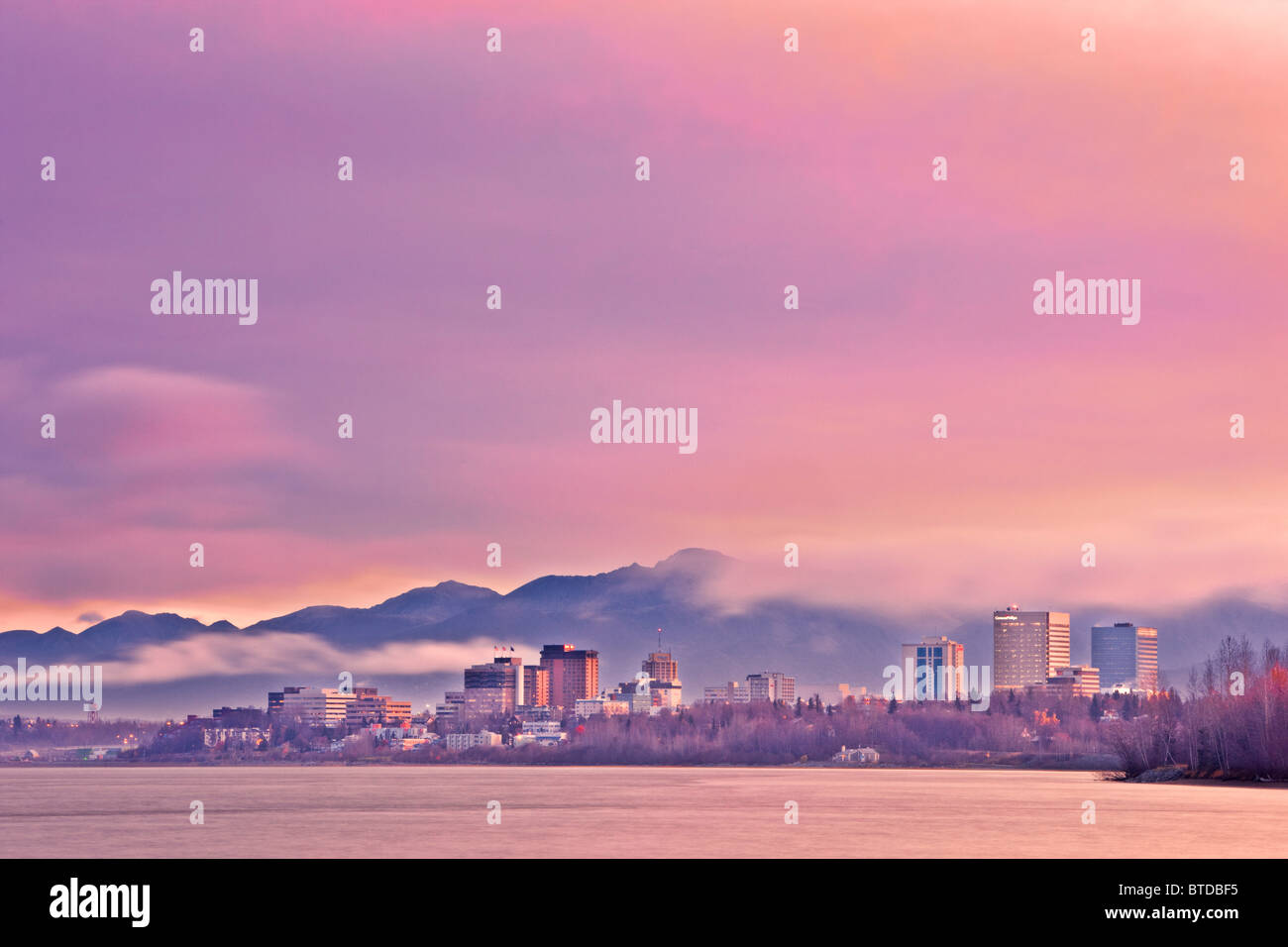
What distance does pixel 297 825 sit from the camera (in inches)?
4085

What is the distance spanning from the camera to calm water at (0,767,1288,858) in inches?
3179

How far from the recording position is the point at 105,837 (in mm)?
94750

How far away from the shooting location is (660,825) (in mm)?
101562

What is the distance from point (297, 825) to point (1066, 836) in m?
47.9

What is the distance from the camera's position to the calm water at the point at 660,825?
80.8m
